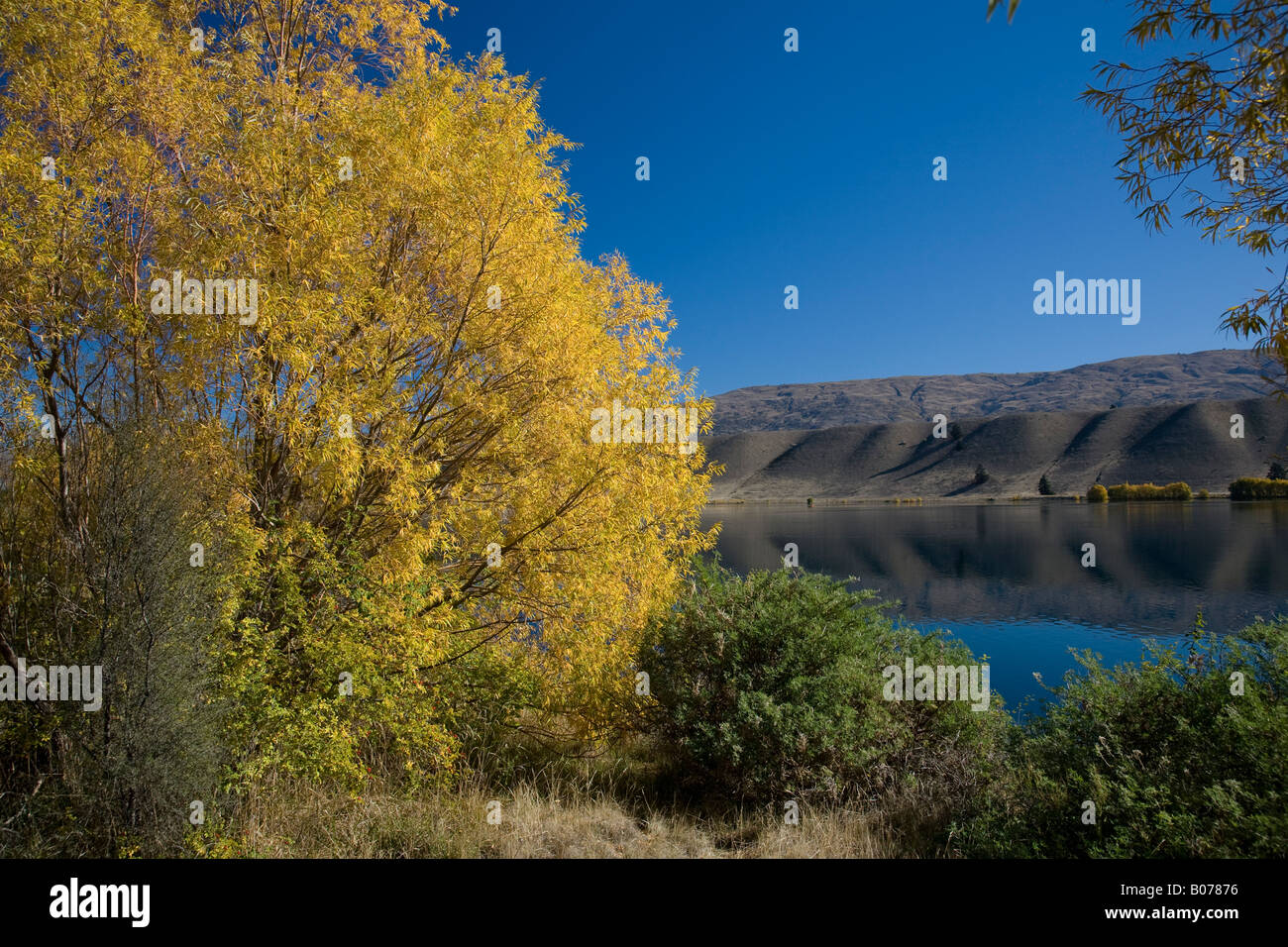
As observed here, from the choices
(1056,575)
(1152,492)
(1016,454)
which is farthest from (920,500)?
(1056,575)

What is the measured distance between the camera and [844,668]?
645cm

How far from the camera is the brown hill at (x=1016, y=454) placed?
79312 mm

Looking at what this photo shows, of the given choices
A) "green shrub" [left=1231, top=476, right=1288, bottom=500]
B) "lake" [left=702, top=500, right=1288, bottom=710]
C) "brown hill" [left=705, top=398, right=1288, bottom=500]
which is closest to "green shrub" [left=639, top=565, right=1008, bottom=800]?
"lake" [left=702, top=500, right=1288, bottom=710]

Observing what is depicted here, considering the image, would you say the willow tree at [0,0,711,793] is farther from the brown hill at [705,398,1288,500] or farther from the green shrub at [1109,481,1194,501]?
the green shrub at [1109,481,1194,501]

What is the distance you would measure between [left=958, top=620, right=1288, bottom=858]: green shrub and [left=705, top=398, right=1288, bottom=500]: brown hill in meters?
68.4

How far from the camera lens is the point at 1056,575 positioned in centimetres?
2567

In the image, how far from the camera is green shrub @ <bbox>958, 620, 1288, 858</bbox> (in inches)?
155

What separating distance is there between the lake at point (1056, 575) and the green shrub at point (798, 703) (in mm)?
2899

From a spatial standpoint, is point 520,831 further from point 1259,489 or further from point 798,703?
point 1259,489

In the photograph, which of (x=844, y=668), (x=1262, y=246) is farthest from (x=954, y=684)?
(x=1262, y=246)

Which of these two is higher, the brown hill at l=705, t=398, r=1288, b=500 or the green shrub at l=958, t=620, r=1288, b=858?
the brown hill at l=705, t=398, r=1288, b=500
